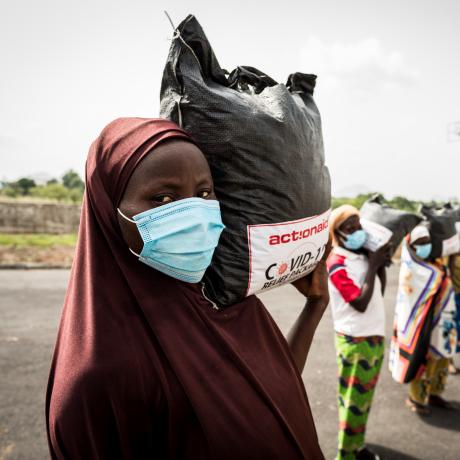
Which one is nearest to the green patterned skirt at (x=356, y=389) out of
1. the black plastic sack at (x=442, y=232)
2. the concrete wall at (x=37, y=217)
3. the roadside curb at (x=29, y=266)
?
the black plastic sack at (x=442, y=232)

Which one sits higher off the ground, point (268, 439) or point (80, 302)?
point (80, 302)

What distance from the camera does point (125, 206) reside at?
38.2 inches

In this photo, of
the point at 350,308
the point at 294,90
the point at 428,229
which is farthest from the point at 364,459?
the point at 294,90

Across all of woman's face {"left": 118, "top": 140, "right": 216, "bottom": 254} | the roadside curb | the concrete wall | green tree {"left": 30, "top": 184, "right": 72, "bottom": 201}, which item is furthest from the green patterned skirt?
green tree {"left": 30, "top": 184, "right": 72, "bottom": 201}

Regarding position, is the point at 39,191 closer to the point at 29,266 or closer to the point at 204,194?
the point at 29,266

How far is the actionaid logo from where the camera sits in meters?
1.21

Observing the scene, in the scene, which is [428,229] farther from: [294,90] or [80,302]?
[80,302]

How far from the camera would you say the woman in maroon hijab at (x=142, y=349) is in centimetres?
90

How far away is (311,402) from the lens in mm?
3615

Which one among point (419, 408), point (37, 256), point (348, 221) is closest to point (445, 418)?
point (419, 408)

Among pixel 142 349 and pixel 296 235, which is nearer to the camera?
pixel 142 349

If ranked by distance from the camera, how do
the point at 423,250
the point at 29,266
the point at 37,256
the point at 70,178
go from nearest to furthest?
the point at 423,250 < the point at 29,266 < the point at 37,256 < the point at 70,178

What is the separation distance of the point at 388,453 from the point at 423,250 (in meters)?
1.75

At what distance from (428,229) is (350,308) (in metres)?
1.49
